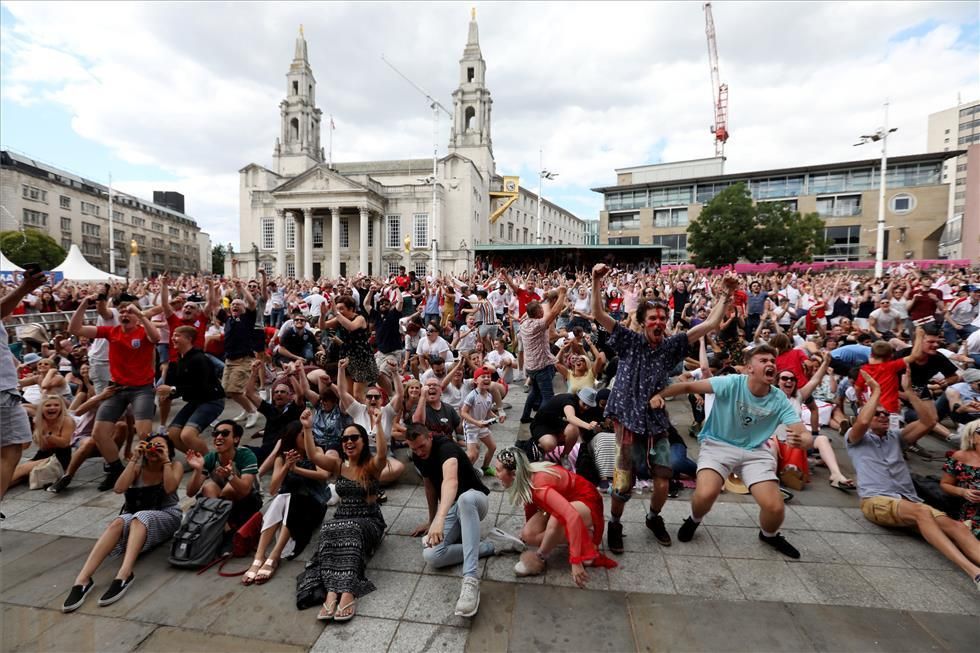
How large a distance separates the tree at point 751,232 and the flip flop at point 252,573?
159ft

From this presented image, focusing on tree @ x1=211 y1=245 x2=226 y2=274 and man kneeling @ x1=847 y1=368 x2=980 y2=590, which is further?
tree @ x1=211 y1=245 x2=226 y2=274

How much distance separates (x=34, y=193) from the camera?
2267 inches

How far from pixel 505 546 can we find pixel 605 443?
1819 mm

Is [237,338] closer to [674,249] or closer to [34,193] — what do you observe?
[674,249]

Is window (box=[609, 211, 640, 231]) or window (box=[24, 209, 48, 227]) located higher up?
window (box=[609, 211, 640, 231])

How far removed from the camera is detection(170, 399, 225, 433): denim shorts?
5.69 meters

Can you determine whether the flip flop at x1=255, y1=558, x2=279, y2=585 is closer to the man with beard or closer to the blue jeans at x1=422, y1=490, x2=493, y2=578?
the blue jeans at x1=422, y1=490, x2=493, y2=578

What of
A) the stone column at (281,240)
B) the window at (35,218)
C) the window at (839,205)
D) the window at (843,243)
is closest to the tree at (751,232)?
the window at (843,243)

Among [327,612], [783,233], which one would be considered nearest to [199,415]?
[327,612]

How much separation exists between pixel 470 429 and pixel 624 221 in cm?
6432

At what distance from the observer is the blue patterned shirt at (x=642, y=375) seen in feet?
12.9

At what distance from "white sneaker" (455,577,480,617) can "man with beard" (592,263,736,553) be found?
1362mm

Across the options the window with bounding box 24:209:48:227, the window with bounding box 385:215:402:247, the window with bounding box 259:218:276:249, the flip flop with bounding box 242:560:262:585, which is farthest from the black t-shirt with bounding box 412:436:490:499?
the window with bounding box 24:209:48:227

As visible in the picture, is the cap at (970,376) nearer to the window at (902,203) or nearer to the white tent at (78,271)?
the white tent at (78,271)
